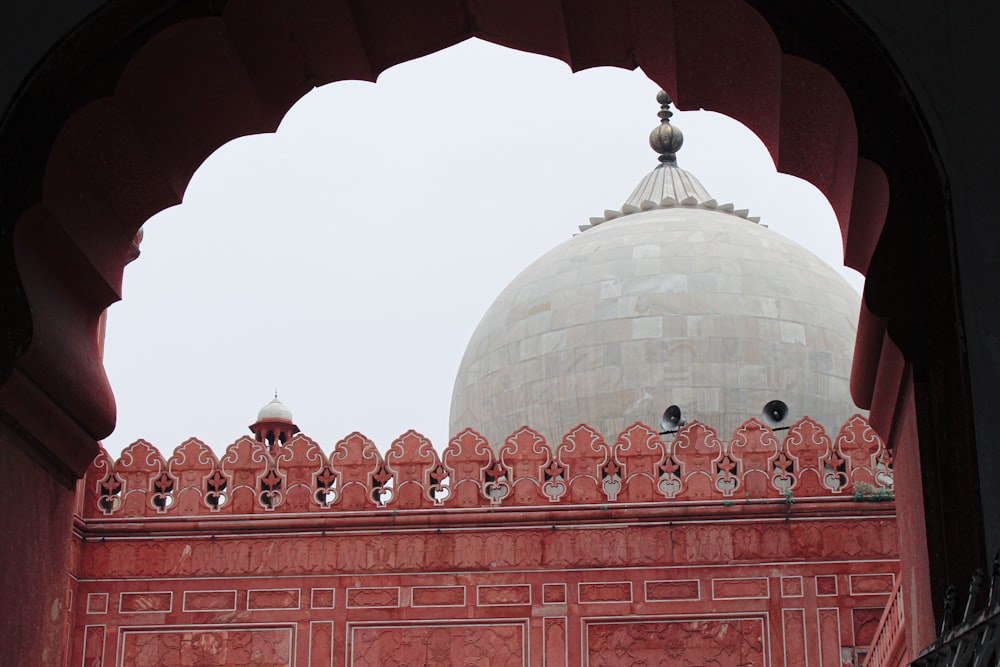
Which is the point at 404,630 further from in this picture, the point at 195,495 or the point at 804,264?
the point at 804,264

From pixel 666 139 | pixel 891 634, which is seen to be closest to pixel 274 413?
pixel 666 139

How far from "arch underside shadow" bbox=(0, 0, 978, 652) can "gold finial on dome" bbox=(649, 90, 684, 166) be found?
13.3 m

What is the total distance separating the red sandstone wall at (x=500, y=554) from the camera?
8.66 meters

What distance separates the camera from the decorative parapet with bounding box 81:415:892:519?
894 centimetres

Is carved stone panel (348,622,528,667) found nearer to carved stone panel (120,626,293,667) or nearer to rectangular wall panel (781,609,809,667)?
carved stone panel (120,626,293,667)

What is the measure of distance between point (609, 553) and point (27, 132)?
6.46m

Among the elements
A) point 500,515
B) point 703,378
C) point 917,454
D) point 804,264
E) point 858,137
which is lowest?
point 917,454

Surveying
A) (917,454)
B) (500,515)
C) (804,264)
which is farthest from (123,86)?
(804,264)

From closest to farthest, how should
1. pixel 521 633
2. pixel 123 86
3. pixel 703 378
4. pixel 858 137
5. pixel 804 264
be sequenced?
1. pixel 858 137
2. pixel 123 86
3. pixel 521 633
4. pixel 703 378
5. pixel 804 264

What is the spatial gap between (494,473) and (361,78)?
593 centimetres

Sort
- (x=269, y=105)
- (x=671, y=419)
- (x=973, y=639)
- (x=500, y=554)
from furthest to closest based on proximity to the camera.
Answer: (x=671, y=419) < (x=500, y=554) < (x=269, y=105) < (x=973, y=639)

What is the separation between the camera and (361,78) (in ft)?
10.9

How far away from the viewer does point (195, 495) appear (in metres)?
9.11

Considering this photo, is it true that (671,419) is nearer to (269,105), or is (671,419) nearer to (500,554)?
(500,554)
